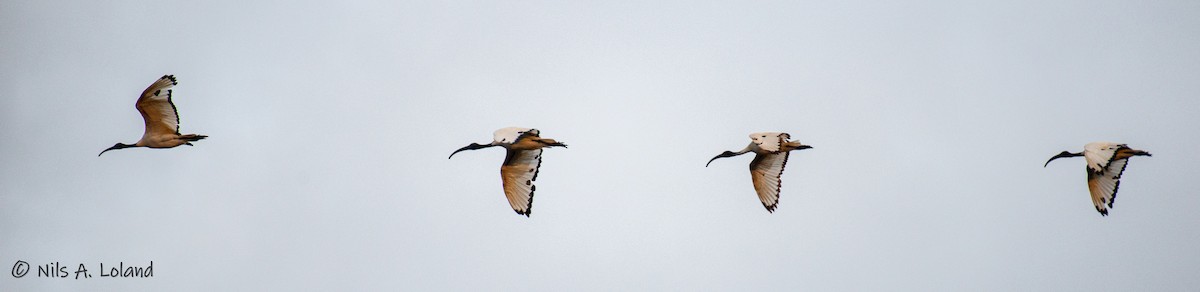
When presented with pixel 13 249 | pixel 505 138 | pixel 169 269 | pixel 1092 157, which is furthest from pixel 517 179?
pixel 13 249

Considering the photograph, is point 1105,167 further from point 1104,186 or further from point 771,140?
point 771,140

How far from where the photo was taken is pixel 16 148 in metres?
79.9

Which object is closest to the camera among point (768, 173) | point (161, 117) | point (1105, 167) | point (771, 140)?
point (1105, 167)

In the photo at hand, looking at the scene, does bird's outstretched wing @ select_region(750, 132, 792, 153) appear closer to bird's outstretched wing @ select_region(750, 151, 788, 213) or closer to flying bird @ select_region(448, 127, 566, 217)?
bird's outstretched wing @ select_region(750, 151, 788, 213)

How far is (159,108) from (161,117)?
382 millimetres

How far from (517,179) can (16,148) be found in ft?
187

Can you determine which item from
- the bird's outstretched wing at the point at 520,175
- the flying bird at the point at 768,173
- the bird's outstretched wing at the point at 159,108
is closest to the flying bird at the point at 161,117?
the bird's outstretched wing at the point at 159,108

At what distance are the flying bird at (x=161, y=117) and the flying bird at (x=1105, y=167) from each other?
19.1 metres

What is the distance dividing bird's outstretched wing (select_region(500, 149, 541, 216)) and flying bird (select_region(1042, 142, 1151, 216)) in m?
11.9

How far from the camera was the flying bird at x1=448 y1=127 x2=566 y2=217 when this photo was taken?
31.2 meters

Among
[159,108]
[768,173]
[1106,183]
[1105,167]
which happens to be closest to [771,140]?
[768,173]

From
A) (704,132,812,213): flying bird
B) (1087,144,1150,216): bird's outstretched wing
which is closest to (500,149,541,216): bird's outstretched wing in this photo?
(704,132,812,213): flying bird

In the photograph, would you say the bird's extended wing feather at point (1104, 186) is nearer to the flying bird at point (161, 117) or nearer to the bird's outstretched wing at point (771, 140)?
the bird's outstretched wing at point (771, 140)

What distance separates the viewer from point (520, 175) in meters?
31.8
